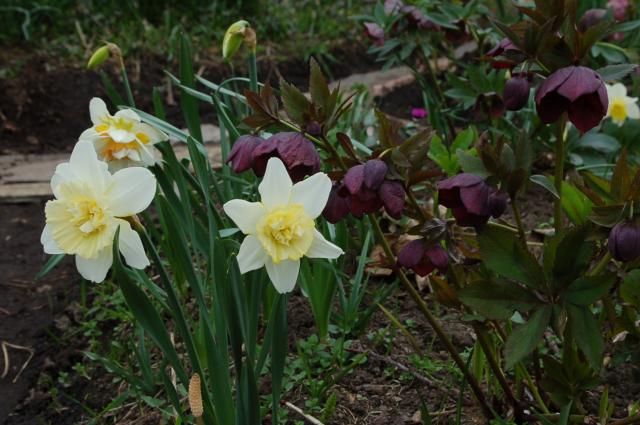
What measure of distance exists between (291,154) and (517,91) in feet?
1.31

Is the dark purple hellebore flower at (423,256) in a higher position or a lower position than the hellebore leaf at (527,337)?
higher

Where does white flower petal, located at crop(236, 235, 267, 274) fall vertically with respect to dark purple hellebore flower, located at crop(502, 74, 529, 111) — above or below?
below

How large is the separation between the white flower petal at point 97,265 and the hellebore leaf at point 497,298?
448 mm

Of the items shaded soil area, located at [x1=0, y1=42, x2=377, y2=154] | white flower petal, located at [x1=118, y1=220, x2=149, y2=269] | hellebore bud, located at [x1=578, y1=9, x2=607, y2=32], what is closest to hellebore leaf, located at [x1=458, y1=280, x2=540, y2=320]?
white flower petal, located at [x1=118, y1=220, x2=149, y2=269]

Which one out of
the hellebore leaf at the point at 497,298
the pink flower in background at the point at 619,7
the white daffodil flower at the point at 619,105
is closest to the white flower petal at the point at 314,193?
the hellebore leaf at the point at 497,298

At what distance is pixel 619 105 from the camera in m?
2.30

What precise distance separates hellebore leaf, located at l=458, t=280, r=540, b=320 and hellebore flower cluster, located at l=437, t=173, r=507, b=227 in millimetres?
82

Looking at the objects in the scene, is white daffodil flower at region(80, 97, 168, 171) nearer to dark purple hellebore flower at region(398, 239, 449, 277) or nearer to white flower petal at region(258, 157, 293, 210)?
white flower petal at region(258, 157, 293, 210)

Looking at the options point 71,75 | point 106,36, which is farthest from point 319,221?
point 106,36

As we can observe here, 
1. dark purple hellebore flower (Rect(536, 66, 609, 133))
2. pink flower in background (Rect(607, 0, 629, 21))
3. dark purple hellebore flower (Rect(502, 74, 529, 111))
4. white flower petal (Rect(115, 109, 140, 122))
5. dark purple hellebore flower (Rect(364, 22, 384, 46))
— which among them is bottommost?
pink flower in background (Rect(607, 0, 629, 21))

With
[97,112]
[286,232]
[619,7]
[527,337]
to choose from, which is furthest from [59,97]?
[527,337]

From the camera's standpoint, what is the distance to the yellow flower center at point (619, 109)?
90.5 inches

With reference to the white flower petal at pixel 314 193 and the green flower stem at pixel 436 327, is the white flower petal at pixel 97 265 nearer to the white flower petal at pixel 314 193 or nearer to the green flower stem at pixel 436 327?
the white flower petal at pixel 314 193

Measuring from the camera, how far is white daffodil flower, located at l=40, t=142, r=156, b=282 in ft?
3.27
